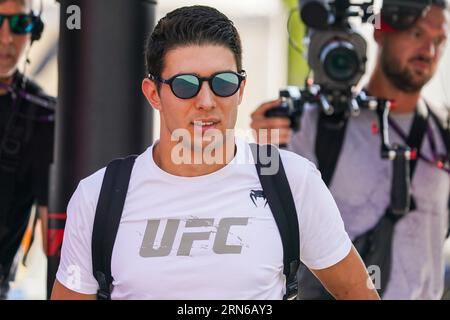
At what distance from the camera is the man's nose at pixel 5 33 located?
4.03 m

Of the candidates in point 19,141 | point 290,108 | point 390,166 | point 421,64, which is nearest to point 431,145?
point 390,166

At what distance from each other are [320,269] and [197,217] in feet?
1.19

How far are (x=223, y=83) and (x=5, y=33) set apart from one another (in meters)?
1.94

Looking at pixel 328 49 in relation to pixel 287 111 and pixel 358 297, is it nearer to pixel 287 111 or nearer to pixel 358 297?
pixel 287 111

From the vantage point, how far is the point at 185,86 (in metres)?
2.42

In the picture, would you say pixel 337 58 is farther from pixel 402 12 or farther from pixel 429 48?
pixel 429 48

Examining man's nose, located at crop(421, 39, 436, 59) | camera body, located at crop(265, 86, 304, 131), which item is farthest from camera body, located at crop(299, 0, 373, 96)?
man's nose, located at crop(421, 39, 436, 59)

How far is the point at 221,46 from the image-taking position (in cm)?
244

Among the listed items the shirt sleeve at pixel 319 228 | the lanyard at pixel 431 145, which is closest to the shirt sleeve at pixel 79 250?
the shirt sleeve at pixel 319 228

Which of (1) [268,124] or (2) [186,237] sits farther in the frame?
(1) [268,124]

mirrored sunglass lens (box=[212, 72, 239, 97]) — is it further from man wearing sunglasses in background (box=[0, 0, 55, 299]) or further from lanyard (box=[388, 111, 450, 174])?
lanyard (box=[388, 111, 450, 174])

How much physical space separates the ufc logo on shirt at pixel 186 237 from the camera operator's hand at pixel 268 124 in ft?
4.77

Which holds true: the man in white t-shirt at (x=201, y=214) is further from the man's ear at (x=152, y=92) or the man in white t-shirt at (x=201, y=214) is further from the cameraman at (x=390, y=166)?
the cameraman at (x=390, y=166)

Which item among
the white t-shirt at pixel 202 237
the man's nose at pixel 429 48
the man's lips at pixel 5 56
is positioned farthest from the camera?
the man's nose at pixel 429 48
